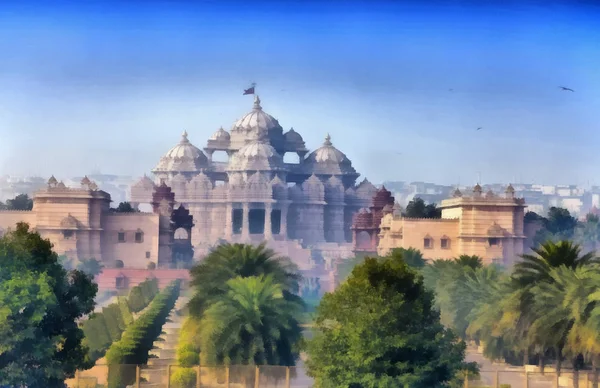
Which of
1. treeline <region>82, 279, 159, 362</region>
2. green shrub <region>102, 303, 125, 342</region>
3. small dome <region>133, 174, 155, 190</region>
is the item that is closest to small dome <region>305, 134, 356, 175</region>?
small dome <region>133, 174, 155, 190</region>

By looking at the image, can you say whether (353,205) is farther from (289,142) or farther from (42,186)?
(42,186)

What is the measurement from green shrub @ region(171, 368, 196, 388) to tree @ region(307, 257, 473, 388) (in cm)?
589

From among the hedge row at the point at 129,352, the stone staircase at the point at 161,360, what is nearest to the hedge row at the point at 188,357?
the stone staircase at the point at 161,360

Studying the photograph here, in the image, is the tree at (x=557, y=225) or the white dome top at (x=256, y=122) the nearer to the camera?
the tree at (x=557, y=225)

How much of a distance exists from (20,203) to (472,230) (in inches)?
1329

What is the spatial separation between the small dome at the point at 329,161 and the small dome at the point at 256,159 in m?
5.40

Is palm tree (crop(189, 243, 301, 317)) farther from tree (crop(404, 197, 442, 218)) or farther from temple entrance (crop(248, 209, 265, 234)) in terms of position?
temple entrance (crop(248, 209, 265, 234))

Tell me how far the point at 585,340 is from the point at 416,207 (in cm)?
8622

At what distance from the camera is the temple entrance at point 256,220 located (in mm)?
139625

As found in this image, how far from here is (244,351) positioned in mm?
36000

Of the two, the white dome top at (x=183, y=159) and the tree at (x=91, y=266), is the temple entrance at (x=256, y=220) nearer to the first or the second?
the white dome top at (x=183, y=159)

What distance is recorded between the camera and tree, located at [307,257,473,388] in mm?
29531

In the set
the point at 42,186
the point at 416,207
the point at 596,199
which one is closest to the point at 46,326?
the point at 42,186

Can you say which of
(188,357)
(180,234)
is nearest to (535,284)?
(188,357)
